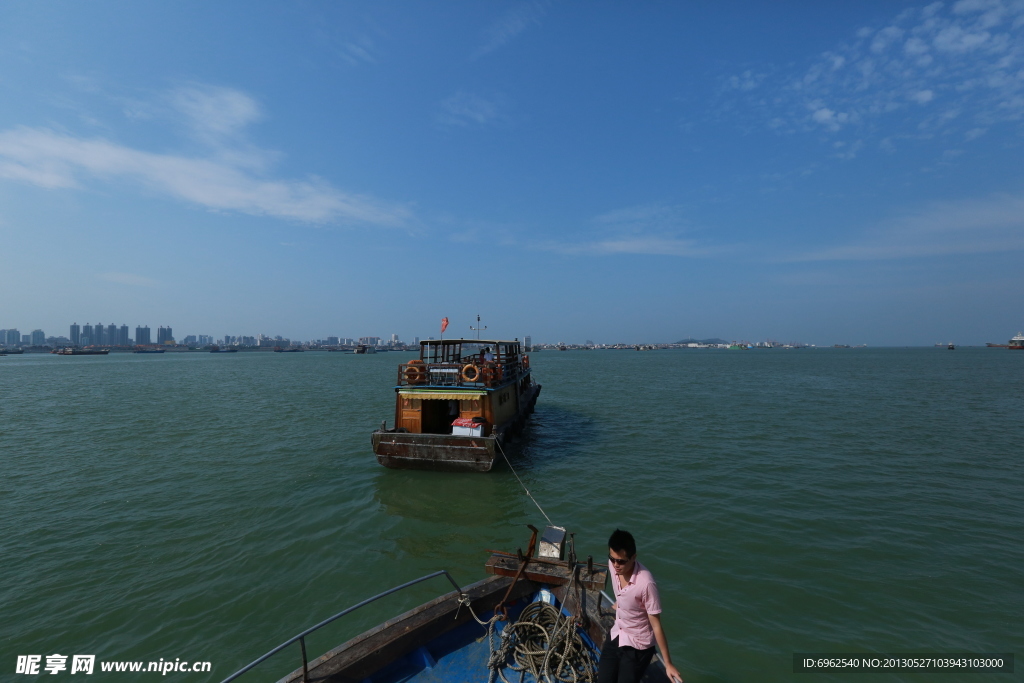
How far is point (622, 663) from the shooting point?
4691 mm

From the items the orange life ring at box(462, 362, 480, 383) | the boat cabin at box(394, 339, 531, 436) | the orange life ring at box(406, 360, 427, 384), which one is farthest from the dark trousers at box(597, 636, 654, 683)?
the orange life ring at box(406, 360, 427, 384)

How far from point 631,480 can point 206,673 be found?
13.6 m

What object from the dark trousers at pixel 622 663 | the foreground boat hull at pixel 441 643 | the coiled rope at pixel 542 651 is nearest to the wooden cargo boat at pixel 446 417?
the foreground boat hull at pixel 441 643

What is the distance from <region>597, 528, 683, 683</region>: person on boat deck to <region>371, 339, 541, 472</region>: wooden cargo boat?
12.2 meters

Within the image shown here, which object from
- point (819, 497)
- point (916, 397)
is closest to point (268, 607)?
point (819, 497)

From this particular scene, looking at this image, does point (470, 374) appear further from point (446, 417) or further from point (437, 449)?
point (446, 417)

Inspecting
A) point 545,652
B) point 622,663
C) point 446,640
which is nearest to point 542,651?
point 545,652

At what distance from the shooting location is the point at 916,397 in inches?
1576

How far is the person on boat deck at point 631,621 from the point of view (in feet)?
14.2

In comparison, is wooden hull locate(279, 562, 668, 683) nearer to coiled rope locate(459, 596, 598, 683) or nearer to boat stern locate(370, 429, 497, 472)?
coiled rope locate(459, 596, 598, 683)

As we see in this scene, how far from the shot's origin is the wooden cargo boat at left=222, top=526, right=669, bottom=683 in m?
5.51

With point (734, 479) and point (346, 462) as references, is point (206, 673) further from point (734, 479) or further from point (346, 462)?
point (734, 479)

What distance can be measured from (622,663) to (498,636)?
8.07 ft

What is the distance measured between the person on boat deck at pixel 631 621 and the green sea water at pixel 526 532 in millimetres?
2184
